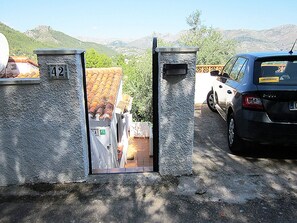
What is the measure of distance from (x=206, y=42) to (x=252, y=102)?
19.0 m

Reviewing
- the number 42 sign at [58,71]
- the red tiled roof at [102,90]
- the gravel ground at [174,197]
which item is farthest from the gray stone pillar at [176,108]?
the red tiled roof at [102,90]

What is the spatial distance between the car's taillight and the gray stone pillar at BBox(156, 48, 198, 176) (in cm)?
106

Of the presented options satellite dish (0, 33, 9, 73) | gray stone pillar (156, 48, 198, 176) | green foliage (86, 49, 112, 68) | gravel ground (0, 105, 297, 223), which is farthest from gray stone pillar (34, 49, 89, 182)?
green foliage (86, 49, 112, 68)

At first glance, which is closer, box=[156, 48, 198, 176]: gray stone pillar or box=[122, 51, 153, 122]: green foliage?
box=[156, 48, 198, 176]: gray stone pillar

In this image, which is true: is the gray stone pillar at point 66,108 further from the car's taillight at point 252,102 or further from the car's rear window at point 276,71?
the car's rear window at point 276,71

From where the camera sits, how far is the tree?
20688mm

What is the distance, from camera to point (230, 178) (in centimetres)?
356

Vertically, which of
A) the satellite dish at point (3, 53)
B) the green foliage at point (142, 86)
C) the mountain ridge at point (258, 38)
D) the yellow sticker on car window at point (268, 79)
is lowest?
the green foliage at point (142, 86)

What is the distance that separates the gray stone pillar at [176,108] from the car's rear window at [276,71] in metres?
1.31

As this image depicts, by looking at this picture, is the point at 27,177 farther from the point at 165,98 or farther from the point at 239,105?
the point at 239,105

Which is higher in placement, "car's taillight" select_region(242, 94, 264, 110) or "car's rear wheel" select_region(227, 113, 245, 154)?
"car's taillight" select_region(242, 94, 264, 110)

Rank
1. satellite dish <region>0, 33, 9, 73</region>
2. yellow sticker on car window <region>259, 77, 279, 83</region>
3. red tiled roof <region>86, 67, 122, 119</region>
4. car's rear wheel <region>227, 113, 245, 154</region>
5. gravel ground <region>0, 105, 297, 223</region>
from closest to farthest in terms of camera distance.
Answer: gravel ground <region>0, 105, 297, 223</region>, yellow sticker on car window <region>259, 77, 279, 83</region>, car's rear wheel <region>227, 113, 245, 154</region>, satellite dish <region>0, 33, 9, 73</region>, red tiled roof <region>86, 67, 122, 119</region>

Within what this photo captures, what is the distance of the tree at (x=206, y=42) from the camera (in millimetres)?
20688

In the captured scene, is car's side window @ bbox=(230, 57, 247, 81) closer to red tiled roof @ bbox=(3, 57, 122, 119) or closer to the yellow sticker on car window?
the yellow sticker on car window
